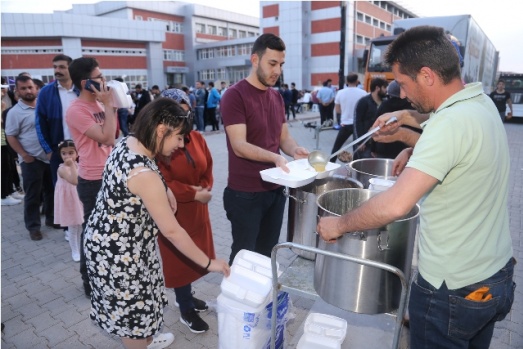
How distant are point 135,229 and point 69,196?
7.12ft

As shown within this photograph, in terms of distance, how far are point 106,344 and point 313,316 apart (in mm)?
1536

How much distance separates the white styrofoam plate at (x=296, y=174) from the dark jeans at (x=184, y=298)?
1.23m

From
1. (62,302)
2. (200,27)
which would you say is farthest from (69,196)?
(200,27)

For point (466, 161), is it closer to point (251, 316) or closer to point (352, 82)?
point (251, 316)

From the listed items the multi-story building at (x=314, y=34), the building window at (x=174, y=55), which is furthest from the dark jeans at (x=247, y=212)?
the building window at (x=174, y=55)

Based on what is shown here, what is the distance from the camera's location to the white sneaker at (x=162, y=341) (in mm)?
2449

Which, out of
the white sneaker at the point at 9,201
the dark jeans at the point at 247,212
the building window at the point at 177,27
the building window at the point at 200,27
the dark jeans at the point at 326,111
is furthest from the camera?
the building window at the point at 200,27

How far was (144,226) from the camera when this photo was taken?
1843 mm

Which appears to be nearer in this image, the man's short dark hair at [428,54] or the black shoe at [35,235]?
the man's short dark hair at [428,54]

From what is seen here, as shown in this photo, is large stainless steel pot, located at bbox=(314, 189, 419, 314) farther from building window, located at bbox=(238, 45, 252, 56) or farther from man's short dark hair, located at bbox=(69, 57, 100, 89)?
building window, located at bbox=(238, 45, 252, 56)

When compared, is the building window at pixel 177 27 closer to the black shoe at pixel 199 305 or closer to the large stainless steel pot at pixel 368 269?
the black shoe at pixel 199 305

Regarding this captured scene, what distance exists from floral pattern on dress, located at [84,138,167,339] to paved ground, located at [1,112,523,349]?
807 millimetres

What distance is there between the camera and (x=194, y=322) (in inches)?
103

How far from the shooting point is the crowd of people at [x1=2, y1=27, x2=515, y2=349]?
1.22m
